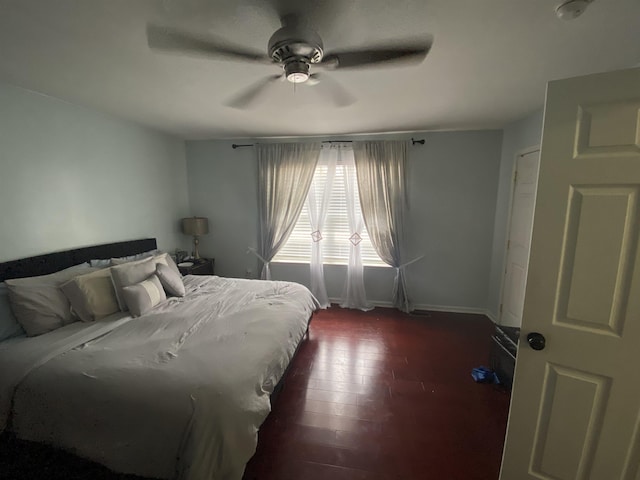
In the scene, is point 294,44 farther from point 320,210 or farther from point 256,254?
point 256,254

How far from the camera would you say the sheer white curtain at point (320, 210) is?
3.69 m

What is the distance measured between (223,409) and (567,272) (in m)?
1.66

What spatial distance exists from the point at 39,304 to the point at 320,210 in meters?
2.94

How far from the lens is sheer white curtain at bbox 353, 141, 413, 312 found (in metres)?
3.49

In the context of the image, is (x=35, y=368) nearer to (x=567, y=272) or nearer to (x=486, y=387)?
(x=567, y=272)

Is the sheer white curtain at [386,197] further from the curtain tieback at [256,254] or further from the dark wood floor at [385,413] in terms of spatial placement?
the curtain tieback at [256,254]

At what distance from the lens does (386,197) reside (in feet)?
11.6

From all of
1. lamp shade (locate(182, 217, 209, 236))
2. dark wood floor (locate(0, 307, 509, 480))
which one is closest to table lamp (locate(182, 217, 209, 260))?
lamp shade (locate(182, 217, 209, 236))

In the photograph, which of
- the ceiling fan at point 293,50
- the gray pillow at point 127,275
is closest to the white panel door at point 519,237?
the ceiling fan at point 293,50

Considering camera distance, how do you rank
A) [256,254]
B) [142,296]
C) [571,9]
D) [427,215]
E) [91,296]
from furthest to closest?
[256,254] < [427,215] < [142,296] < [91,296] < [571,9]

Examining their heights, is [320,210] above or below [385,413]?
above

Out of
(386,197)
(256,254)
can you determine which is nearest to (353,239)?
(386,197)

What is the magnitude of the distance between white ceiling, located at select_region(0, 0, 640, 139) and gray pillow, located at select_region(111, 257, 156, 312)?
1510 millimetres

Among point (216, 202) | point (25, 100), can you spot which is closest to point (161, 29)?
point (25, 100)
